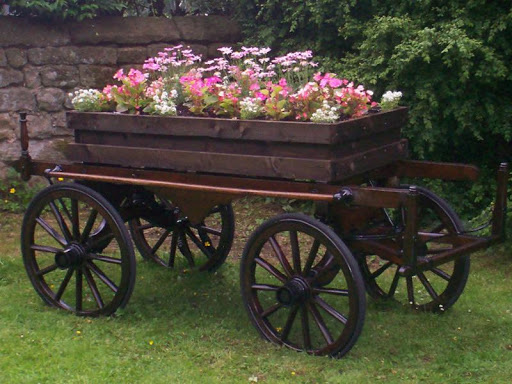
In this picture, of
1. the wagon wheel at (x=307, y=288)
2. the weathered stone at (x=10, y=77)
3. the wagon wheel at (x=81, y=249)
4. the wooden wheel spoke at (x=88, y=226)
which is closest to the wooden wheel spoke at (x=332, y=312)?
the wagon wheel at (x=307, y=288)

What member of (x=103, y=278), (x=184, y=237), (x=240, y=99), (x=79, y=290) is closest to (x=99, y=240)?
(x=103, y=278)

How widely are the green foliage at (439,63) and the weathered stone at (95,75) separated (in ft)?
5.44

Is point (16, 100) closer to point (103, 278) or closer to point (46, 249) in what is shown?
point (46, 249)

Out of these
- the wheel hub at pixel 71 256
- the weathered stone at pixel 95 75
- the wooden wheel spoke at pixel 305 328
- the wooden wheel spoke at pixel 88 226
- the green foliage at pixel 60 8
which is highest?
the green foliage at pixel 60 8

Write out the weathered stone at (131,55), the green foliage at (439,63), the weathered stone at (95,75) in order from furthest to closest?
the weathered stone at (131,55)
the weathered stone at (95,75)
the green foliage at (439,63)

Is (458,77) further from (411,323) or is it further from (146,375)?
(146,375)

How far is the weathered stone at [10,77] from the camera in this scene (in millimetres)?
6645

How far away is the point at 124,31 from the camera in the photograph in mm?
7031

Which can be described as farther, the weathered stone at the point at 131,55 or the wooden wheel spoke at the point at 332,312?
the weathered stone at the point at 131,55

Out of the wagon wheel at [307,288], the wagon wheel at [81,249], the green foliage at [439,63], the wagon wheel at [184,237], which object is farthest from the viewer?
the green foliage at [439,63]

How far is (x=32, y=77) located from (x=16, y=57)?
207 mm

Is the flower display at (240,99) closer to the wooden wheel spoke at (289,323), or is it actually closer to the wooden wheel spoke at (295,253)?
the wooden wheel spoke at (295,253)

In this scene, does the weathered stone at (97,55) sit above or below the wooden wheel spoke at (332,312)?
above

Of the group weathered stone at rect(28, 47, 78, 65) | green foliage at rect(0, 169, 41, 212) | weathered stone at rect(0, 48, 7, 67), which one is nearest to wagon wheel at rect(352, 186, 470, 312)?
green foliage at rect(0, 169, 41, 212)
